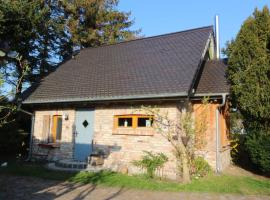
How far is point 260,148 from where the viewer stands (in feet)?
32.4

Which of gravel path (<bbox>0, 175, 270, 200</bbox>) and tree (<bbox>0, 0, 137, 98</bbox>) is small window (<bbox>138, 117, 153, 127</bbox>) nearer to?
gravel path (<bbox>0, 175, 270, 200</bbox>)

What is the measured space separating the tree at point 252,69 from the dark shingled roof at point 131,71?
5.14 feet

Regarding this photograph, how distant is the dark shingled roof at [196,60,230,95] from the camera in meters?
11.0

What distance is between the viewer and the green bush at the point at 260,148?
385 inches

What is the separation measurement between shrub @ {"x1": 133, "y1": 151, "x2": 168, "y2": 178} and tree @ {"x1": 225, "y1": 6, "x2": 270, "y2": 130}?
3.33m

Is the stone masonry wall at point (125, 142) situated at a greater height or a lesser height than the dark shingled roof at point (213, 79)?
lesser

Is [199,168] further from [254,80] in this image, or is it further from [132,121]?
[254,80]

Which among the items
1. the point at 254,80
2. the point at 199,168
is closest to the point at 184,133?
the point at 199,168

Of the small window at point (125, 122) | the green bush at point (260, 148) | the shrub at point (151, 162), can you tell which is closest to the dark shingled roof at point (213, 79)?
the green bush at point (260, 148)

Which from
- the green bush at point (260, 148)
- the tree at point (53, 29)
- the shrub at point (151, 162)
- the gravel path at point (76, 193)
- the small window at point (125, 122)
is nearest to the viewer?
the gravel path at point (76, 193)

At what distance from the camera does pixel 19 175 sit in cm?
1056

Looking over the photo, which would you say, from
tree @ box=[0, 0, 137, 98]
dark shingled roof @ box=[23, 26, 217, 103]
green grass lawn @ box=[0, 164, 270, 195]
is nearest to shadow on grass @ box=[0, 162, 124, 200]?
green grass lawn @ box=[0, 164, 270, 195]

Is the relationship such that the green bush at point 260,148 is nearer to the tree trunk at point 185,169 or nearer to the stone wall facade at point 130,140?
the stone wall facade at point 130,140

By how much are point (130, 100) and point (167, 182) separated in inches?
135
